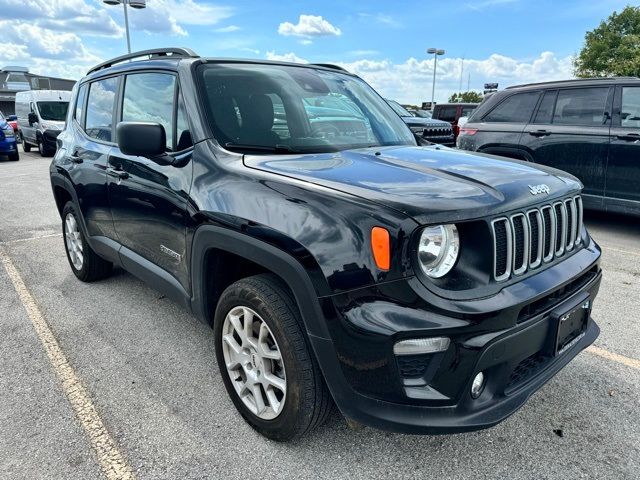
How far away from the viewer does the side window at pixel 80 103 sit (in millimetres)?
4422

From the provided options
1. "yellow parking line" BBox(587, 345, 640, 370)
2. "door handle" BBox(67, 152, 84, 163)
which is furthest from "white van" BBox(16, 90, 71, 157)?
"yellow parking line" BBox(587, 345, 640, 370)

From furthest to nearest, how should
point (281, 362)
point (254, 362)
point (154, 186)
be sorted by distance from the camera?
1. point (154, 186)
2. point (254, 362)
3. point (281, 362)

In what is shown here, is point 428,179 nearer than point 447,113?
Yes

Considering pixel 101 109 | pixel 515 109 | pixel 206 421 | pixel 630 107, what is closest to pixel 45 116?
pixel 101 109

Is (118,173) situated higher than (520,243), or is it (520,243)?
(118,173)

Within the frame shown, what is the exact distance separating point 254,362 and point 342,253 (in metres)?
0.84

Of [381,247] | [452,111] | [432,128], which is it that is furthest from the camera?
[452,111]

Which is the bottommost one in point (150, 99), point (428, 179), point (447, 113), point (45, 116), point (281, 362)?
point (281, 362)

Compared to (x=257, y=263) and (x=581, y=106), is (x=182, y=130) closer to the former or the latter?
(x=257, y=263)

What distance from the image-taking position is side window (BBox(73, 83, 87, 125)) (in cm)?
442

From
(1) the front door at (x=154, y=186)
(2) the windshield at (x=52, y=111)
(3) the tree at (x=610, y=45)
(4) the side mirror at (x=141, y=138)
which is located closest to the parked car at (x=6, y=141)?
(2) the windshield at (x=52, y=111)

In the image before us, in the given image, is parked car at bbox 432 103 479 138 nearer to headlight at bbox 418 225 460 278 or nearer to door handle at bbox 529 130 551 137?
door handle at bbox 529 130 551 137

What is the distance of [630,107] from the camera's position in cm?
583

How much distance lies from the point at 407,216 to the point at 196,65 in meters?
1.77
